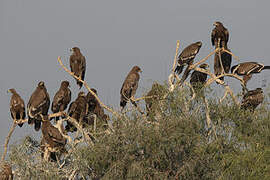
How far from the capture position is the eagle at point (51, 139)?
13.3m

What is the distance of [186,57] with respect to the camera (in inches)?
595

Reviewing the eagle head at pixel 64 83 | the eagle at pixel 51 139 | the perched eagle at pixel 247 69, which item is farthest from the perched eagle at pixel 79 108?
the perched eagle at pixel 247 69

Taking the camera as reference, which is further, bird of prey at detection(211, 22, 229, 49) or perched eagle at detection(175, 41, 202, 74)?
bird of prey at detection(211, 22, 229, 49)

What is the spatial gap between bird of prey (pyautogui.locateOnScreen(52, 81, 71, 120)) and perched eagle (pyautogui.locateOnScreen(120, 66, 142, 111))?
173cm

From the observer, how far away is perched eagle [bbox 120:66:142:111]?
15.4 meters

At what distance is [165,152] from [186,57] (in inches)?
181

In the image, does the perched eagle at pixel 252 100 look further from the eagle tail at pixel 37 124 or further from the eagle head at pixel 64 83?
the eagle tail at pixel 37 124

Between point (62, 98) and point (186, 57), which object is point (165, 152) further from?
point (62, 98)

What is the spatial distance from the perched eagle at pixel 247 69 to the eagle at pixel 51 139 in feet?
18.8

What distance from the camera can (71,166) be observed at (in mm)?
12461

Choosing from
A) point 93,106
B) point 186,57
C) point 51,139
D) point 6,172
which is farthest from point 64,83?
point 186,57

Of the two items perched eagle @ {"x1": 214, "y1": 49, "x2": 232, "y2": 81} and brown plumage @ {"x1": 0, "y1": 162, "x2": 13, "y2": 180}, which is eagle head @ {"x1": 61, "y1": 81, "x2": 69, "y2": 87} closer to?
brown plumage @ {"x1": 0, "y1": 162, "x2": 13, "y2": 180}

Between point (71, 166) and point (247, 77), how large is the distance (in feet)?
21.1

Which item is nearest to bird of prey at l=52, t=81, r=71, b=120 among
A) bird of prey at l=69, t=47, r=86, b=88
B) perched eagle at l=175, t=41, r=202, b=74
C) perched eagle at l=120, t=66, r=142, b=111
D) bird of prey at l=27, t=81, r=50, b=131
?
bird of prey at l=27, t=81, r=50, b=131
